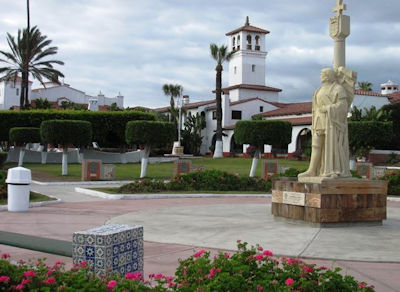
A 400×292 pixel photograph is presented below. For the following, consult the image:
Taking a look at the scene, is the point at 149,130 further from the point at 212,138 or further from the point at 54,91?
the point at 54,91

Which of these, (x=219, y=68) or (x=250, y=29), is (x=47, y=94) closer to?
(x=250, y=29)

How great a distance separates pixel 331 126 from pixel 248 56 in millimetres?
58698

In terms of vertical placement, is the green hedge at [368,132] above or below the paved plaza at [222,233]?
above

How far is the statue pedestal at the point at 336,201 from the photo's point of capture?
9.80m

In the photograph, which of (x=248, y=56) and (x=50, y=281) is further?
(x=248, y=56)

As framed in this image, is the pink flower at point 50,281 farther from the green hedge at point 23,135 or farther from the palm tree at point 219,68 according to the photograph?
the palm tree at point 219,68

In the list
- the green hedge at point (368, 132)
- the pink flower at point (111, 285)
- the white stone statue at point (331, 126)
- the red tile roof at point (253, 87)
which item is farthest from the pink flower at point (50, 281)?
the red tile roof at point (253, 87)

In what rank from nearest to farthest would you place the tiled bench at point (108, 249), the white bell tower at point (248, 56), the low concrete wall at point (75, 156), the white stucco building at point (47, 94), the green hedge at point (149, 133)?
the tiled bench at point (108, 249)
the green hedge at point (149, 133)
the low concrete wall at point (75, 156)
the white bell tower at point (248, 56)
the white stucco building at point (47, 94)

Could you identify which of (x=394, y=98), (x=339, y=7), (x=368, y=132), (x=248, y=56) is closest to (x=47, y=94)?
(x=248, y=56)

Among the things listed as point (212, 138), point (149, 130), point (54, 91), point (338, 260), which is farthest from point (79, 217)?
point (54, 91)

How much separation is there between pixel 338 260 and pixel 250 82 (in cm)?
6226

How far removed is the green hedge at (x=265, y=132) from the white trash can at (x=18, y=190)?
48.5 feet

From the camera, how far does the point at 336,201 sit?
388 inches

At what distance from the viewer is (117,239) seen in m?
4.68
